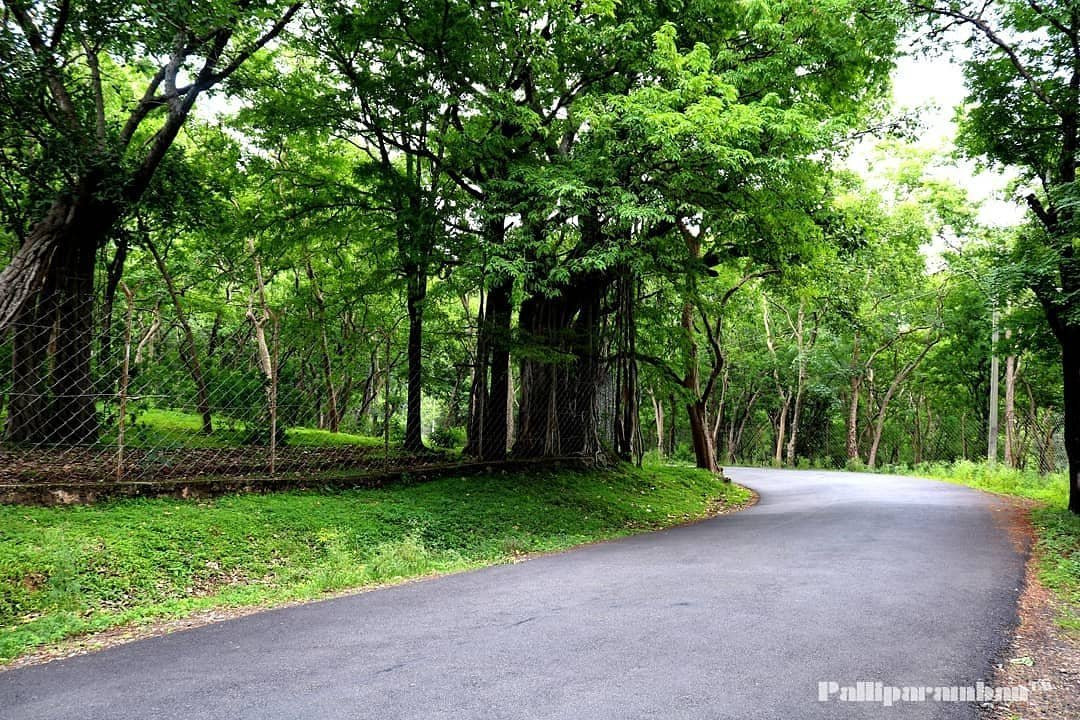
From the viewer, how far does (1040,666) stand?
405cm

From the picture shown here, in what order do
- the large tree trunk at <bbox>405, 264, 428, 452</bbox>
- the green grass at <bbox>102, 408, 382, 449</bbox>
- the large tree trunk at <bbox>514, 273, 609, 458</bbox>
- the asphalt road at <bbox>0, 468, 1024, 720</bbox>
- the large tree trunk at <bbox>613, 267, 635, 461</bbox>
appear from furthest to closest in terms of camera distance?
the large tree trunk at <bbox>613, 267, 635, 461</bbox> → the large tree trunk at <bbox>514, 273, 609, 458</bbox> → the large tree trunk at <bbox>405, 264, 428, 452</bbox> → the green grass at <bbox>102, 408, 382, 449</bbox> → the asphalt road at <bbox>0, 468, 1024, 720</bbox>

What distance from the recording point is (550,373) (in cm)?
1284

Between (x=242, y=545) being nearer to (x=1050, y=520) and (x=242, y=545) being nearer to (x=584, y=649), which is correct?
(x=584, y=649)

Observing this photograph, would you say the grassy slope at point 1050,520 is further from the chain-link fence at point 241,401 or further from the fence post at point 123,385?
the fence post at point 123,385

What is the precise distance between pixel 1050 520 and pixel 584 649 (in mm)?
9979

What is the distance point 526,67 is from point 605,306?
599 cm

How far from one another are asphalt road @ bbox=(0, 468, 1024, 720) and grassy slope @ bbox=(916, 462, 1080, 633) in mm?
417

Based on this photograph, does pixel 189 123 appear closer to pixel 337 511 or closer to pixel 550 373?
pixel 550 373

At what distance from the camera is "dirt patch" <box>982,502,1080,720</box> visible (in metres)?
3.38

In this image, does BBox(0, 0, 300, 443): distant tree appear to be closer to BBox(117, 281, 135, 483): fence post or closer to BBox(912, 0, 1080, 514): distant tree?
BBox(117, 281, 135, 483): fence post

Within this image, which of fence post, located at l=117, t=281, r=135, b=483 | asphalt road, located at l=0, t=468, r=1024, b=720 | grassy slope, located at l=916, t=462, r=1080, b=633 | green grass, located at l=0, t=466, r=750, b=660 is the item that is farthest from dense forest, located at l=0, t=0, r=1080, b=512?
asphalt road, located at l=0, t=468, r=1024, b=720

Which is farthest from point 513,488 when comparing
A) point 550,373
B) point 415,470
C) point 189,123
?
point 189,123

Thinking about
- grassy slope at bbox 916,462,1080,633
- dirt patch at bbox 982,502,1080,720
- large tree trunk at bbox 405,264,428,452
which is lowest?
grassy slope at bbox 916,462,1080,633

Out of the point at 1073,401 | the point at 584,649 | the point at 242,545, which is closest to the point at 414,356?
the point at 242,545
